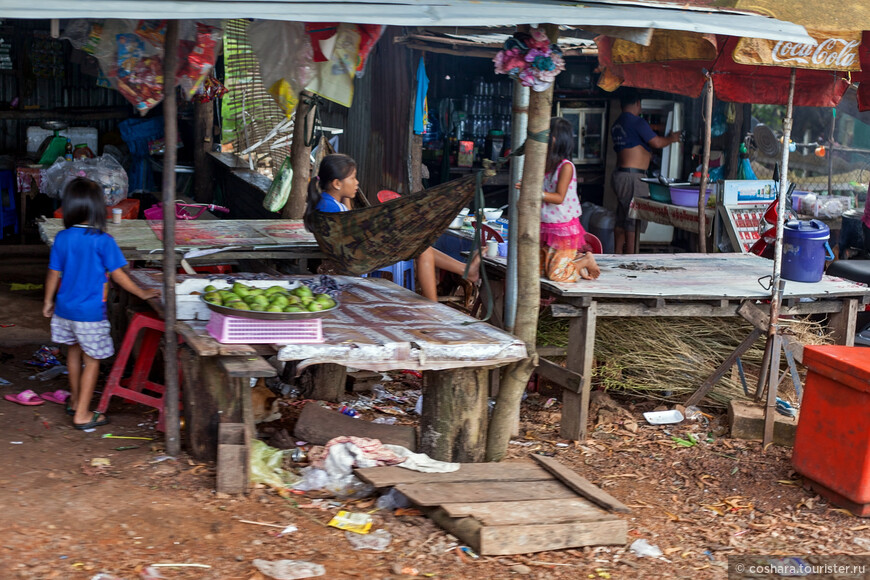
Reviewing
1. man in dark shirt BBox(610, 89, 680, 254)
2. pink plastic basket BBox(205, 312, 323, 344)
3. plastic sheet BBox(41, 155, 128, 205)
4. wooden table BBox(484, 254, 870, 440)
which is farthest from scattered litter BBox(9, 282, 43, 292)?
man in dark shirt BBox(610, 89, 680, 254)

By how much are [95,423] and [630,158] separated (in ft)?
24.3

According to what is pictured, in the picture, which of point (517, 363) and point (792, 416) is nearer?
point (517, 363)

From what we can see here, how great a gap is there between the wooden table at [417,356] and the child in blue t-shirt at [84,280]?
0.61 m

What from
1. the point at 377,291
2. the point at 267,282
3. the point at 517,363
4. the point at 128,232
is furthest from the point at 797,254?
the point at 128,232

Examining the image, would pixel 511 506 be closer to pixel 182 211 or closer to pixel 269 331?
pixel 269 331

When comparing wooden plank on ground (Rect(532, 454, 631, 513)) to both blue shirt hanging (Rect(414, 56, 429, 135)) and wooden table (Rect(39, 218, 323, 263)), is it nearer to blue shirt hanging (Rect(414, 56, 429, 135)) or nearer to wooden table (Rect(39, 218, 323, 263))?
wooden table (Rect(39, 218, 323, 263))

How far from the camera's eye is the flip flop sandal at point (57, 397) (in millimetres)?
5625

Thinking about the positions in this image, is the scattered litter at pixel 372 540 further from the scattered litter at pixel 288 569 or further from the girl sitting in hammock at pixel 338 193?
the girl sitting in hammock at pixel 338 193

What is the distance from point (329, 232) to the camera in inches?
232

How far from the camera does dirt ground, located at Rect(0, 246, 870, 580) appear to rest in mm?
3826

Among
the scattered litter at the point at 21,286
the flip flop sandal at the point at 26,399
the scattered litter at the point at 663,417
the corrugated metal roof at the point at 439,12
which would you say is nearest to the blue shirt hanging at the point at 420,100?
the scattered litter at the point at 21,286

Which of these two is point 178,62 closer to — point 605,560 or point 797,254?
point 605,560

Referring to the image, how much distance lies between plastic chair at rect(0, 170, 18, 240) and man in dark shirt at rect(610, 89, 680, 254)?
23.6 feet

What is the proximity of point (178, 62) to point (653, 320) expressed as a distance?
3.77 m
